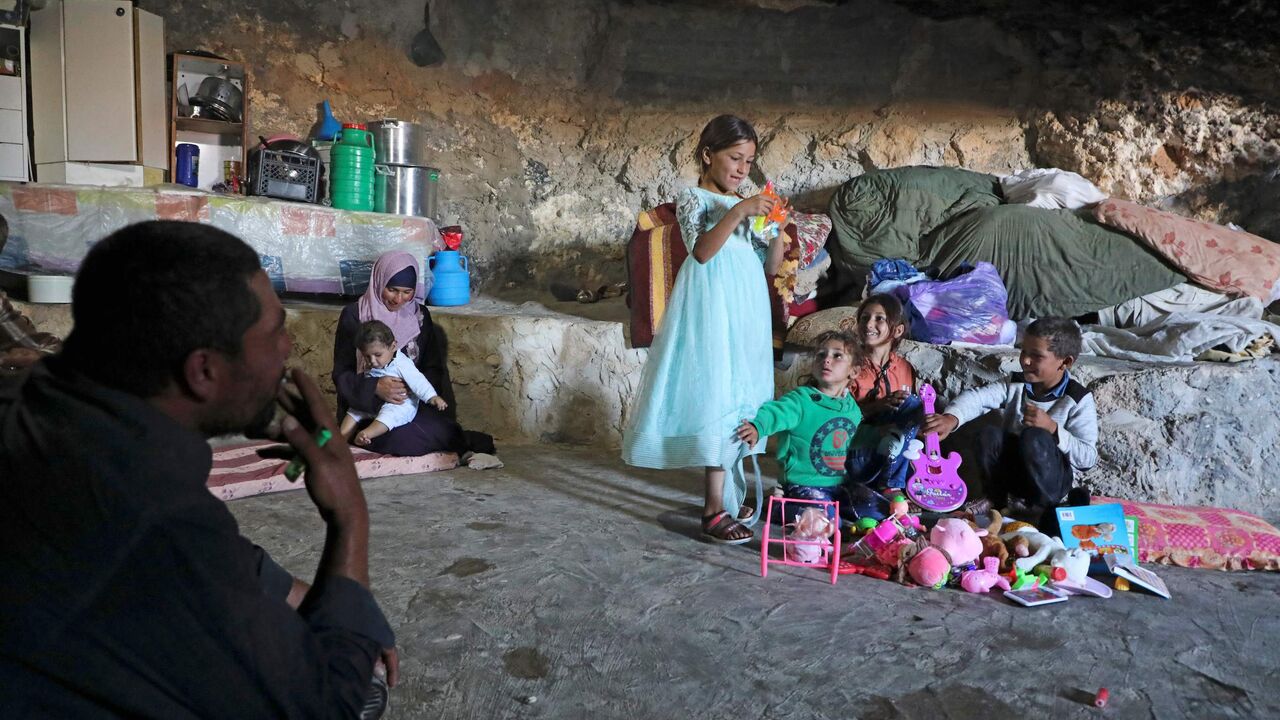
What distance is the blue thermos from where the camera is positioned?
5801 millimetres

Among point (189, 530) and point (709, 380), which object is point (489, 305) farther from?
point (189, 530)

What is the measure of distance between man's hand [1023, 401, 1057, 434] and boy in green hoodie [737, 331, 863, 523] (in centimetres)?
61

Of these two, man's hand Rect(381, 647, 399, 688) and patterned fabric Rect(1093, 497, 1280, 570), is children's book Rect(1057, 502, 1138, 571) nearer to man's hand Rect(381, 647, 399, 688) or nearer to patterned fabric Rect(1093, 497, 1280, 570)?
patterned fabric Rect(1093, 497, 1280, 570)

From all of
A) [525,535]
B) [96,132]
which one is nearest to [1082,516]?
[525,535]

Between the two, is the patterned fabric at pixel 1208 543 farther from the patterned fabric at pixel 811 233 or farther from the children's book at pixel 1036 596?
the patterned fabric at pixel 811 233

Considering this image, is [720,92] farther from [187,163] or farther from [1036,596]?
[1036,596]

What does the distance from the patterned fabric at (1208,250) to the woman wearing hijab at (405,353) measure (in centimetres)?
365

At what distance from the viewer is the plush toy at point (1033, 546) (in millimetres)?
2881

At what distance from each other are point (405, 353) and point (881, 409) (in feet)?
7.44

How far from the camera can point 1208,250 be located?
16.0 feet

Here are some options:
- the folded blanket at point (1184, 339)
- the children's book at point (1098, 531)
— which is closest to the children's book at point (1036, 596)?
the children's book at point (1098, 531)

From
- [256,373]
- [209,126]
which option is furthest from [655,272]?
[256,373]

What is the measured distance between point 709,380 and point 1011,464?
1249mm

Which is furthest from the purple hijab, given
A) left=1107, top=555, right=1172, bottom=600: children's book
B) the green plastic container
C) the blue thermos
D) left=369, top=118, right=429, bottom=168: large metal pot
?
→ left=1107, top=555, right=1172, bottom=600: children's book
